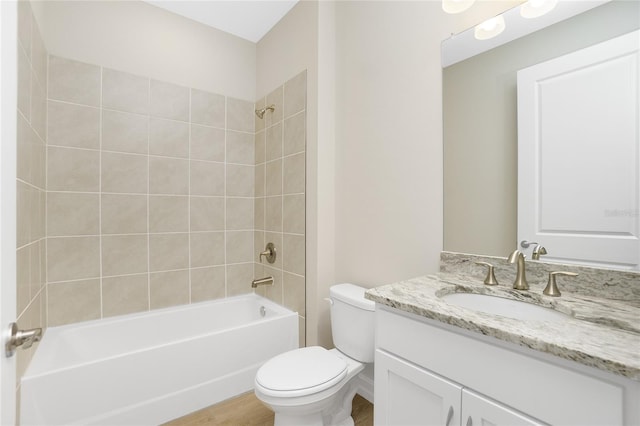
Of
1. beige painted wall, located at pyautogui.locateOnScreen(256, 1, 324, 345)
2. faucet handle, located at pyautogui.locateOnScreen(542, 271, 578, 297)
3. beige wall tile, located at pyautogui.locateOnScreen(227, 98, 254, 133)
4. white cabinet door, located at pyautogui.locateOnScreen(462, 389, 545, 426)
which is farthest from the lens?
beige wall tile, located at pyautogui.locateOnScreen(227, 98, 254, 133)

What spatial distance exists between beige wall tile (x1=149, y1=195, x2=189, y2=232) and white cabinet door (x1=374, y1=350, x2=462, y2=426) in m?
1.78

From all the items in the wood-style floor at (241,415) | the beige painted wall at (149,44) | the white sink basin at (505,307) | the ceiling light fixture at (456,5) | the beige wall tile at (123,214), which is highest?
the beige painted wall at (149,44)

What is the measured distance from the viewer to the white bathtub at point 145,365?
53.9 inches

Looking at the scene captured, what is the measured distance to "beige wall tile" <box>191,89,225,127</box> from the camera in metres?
2.28

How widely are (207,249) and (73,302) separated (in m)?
0.87

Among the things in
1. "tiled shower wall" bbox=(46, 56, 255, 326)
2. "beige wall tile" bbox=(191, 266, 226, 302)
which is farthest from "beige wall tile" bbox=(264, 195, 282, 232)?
"beige wall tile" bbox=(191, 266, 226, 302)

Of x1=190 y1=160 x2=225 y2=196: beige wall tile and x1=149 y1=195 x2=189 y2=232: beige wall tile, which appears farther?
x1=190 y1=160 x2=225 y2=196: beige wall tile

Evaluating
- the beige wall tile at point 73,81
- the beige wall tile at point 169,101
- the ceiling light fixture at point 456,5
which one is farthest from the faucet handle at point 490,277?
the beige wall tile at point 73,81

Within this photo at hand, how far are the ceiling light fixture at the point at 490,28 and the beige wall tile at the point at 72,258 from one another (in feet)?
8.12

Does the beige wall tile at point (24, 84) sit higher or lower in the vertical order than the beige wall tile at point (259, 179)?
higher

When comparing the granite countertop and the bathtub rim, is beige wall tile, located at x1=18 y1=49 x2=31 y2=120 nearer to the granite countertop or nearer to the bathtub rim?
the bathtub rim

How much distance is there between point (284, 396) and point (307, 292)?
0.81 metres

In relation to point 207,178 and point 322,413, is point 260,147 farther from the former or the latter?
point 322,413

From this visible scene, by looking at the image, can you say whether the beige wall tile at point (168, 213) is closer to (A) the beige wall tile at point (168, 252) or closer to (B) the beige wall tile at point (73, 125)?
(A) the beige wall tile at point (168, 252)
